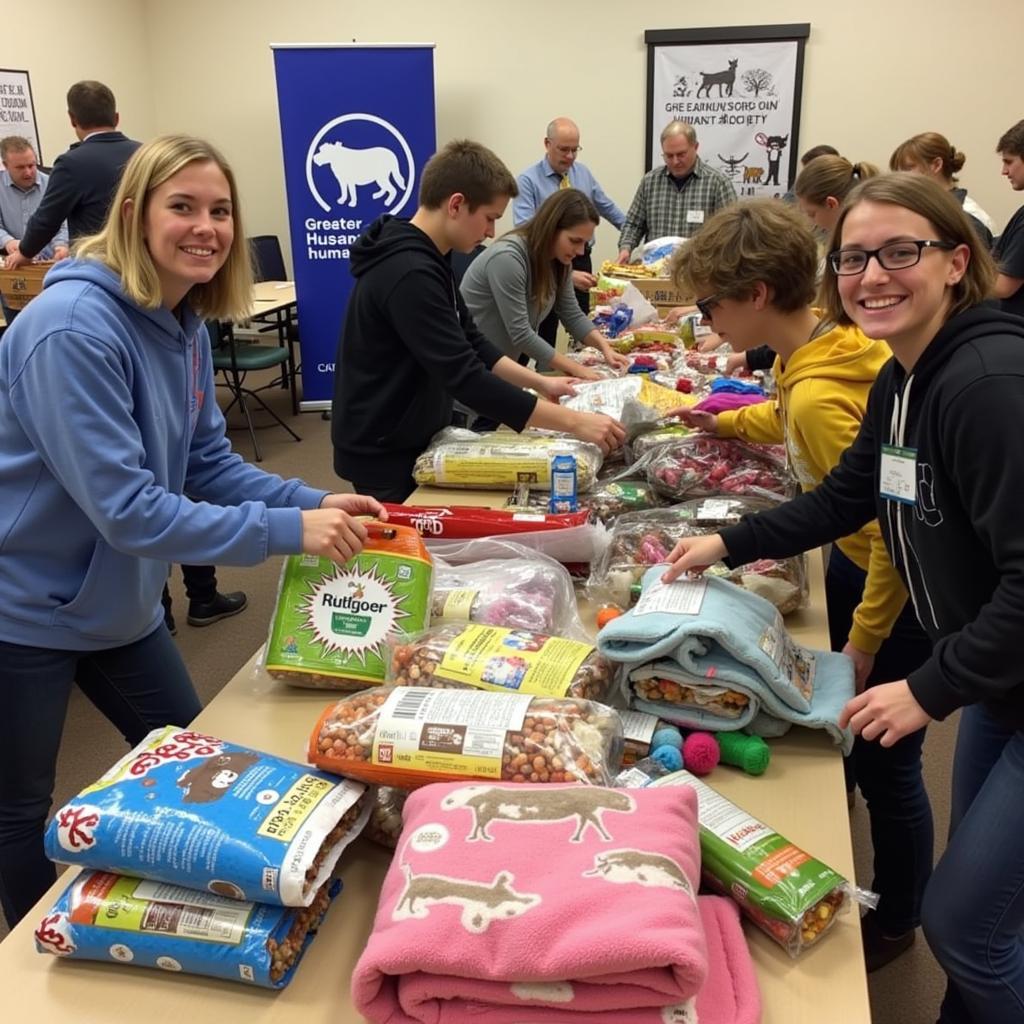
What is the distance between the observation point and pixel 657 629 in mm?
1218

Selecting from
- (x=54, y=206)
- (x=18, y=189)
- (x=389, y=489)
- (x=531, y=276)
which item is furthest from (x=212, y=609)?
(x=18, y=189)

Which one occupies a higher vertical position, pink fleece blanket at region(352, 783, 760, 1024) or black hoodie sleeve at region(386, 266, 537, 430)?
black hoodie sleeve at region(386, 266, 537, 430)

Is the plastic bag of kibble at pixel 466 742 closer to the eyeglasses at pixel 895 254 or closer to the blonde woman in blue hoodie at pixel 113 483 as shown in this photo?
the blonde woman in blue hoodie at pixel 113 483

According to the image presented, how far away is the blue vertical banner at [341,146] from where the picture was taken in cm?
546

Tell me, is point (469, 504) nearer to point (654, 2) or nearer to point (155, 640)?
point (155, 640)

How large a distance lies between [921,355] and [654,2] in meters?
5.82

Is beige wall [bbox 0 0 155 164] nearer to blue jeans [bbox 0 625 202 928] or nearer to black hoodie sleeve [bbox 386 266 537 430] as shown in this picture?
black hoodie sleeve [bbox 386 266 537 430]

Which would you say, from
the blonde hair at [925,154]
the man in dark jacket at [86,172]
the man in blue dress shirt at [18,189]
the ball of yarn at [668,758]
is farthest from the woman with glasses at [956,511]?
the man in blue dress shirt at [18,189]

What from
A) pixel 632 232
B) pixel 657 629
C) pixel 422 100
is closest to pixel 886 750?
pixel 657 629

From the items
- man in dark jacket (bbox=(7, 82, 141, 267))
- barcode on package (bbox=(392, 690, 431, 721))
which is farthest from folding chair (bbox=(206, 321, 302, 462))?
barcode on package (bbox=(392, 690, 431, 721))

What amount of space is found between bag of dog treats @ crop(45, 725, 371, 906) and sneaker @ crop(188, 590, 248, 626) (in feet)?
8.09

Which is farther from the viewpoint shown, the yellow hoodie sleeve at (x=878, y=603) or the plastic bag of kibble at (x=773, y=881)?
the yellow hoodie sleeve at (x=878, y=603)

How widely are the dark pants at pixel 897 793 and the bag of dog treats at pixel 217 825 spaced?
98 centimetres

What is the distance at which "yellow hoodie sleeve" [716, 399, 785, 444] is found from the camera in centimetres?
199
